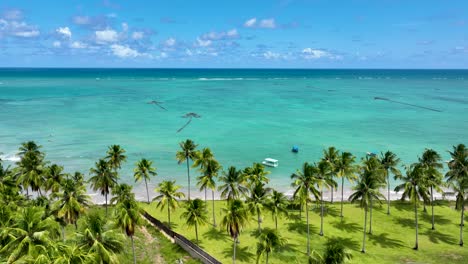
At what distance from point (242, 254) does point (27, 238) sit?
24539mm

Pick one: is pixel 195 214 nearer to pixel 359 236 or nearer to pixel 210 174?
pixel 210 174

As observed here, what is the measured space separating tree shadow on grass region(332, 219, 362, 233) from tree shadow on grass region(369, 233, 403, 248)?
108 inches

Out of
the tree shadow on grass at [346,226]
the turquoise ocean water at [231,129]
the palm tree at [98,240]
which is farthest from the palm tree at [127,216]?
the turquoise ocean water at [231,129]

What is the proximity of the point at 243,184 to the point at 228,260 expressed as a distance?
10.7 m

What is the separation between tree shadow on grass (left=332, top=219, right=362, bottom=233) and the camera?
1922 inches

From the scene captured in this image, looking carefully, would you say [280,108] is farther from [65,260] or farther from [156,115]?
[65,260]

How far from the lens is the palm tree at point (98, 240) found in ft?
89.8

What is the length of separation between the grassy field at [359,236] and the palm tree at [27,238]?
19.5 m

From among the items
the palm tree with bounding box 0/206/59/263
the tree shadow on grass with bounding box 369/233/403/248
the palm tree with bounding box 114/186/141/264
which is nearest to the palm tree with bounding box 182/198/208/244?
the palm tree with bounding box 114/186/141/264

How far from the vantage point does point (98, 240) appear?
28234mm

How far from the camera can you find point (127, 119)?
422ft

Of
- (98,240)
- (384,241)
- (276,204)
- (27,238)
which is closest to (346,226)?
(384,241)

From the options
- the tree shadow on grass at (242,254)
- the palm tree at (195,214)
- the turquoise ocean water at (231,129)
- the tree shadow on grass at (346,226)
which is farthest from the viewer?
the turquoise ocean water at (231,129)

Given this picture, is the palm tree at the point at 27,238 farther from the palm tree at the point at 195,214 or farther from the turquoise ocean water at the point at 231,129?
the turquoise ocean water at the point at 231,129
